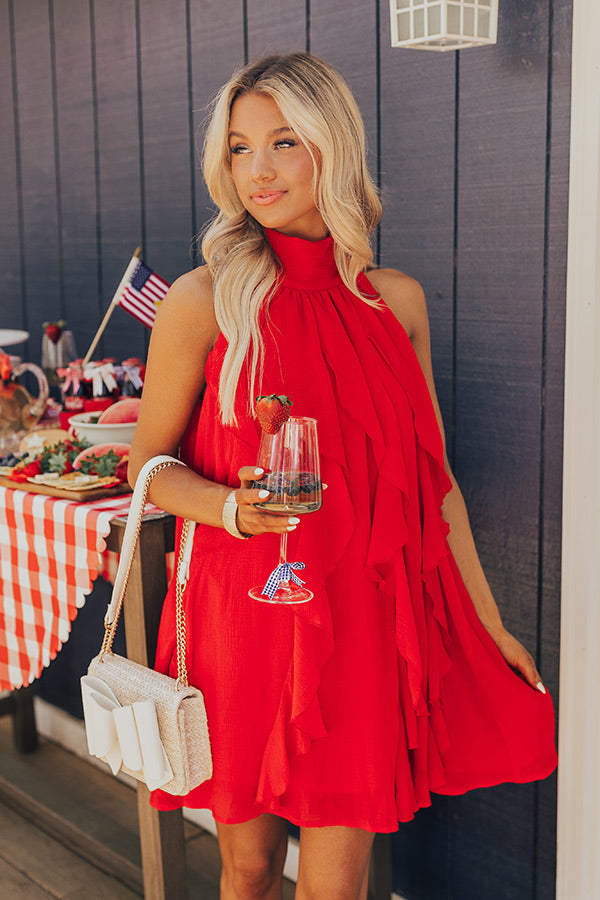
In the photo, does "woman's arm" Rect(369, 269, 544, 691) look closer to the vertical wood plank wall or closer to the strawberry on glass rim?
the vertical wood plank wall

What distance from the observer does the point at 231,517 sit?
1370 mm

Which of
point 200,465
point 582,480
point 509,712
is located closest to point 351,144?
point 200,465

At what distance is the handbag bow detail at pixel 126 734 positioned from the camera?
148 centimetres

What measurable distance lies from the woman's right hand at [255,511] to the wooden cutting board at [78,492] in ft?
2.06

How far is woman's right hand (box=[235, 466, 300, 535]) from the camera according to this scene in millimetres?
1279

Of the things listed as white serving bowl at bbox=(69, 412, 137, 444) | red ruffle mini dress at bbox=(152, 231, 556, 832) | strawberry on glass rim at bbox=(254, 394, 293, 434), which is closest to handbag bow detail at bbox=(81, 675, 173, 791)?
red ruffle mini dress at bbox=(152, 231, 556, 832)

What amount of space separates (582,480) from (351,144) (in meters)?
0.73

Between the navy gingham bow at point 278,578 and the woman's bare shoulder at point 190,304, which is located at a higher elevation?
the woman's bare shoulder at point 190,304

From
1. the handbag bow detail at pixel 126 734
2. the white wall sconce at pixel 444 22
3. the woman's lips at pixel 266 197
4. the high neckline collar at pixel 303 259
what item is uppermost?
the white wall sconce at pixel 444 22

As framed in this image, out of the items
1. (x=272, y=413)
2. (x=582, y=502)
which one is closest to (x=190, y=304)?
(x=272, y=413)

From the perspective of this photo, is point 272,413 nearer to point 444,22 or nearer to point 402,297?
point 402,297

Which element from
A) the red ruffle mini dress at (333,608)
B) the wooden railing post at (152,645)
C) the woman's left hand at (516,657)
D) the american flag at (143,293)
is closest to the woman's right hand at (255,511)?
the red ruffle mini dress at (333,608)

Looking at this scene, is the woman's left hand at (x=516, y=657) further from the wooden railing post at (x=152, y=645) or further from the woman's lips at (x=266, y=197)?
the woman's lips at (x=266, y=197)

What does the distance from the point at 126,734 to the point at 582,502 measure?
2.95 feet
